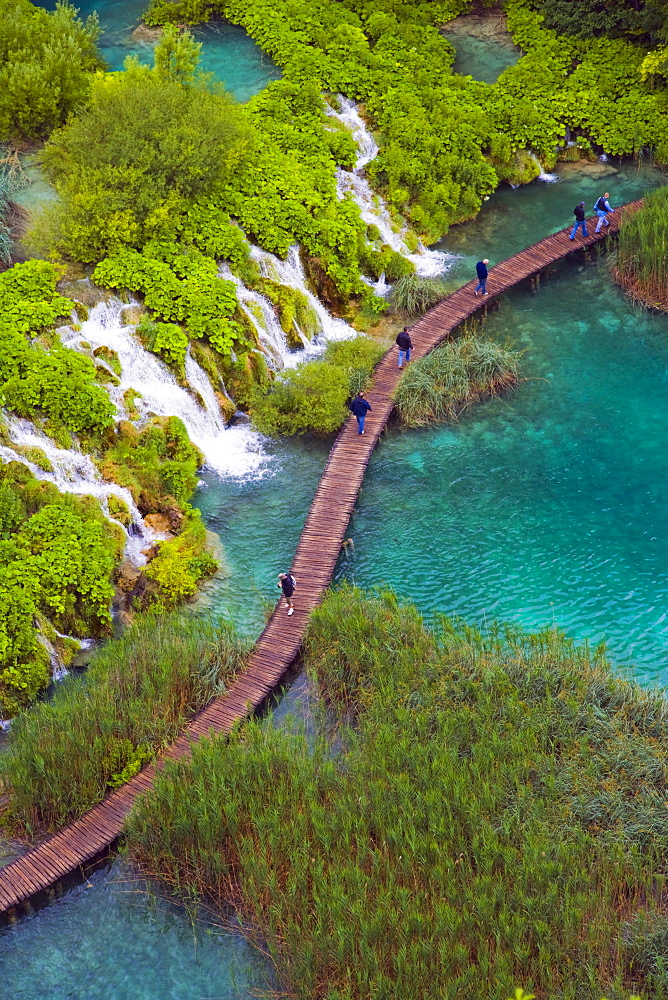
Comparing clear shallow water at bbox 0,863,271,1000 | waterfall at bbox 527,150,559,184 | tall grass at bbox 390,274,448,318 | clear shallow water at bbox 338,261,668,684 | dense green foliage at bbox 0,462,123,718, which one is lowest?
clear shallow water at bbox 0,863,271,1000

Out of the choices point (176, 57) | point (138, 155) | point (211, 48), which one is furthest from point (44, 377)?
point (211, 48)

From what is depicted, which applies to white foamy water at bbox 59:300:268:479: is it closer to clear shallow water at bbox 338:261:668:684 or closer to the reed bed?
clear shallow water at bbox 338:261:668:684

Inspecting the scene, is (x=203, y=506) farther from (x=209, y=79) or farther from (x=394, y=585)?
(x=209, y=79)

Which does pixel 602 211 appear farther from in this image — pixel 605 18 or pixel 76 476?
pixel 76 476

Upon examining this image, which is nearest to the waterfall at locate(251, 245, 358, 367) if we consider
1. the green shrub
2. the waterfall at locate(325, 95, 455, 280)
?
the green shrub

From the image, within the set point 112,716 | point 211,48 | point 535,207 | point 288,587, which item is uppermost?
point 211,48

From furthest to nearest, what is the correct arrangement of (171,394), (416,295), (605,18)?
(605,18) < (416,295) < (171,394)
